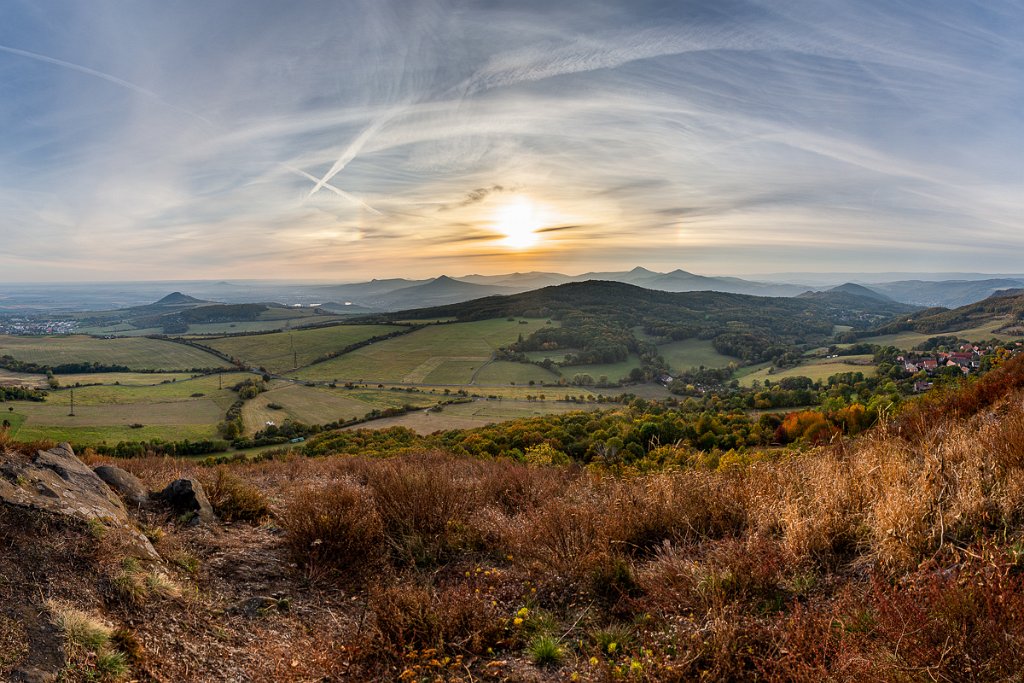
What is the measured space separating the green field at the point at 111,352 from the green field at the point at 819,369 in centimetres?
9219

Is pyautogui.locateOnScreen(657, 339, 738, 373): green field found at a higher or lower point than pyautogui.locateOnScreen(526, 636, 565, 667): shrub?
lower

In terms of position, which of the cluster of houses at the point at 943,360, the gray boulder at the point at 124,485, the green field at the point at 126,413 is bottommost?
the green field at the point at 126,413

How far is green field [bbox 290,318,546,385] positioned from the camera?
73312mm

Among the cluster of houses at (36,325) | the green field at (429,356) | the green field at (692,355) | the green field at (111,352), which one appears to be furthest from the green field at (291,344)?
the cluster of houses at (36,325)

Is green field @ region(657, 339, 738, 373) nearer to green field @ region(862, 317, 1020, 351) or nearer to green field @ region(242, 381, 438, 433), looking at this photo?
green field @ region(862, 317, 1020, 351)

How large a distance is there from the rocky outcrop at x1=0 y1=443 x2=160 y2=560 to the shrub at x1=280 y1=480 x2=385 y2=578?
147 centimetres

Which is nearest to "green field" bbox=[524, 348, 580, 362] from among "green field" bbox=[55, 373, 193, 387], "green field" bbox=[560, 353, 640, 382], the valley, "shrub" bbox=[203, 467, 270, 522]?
the valley

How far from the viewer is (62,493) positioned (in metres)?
5.01

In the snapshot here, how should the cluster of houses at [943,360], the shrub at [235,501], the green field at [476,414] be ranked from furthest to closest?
the green field at [476,414] < the cluster of houses at [943,360] < the shrub at [235,501]

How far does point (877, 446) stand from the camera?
548cm

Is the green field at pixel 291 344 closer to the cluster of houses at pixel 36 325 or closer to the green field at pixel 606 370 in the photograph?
the green field at pixel 606 370

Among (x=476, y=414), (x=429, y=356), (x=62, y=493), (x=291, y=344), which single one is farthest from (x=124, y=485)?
(x=291, y=344)

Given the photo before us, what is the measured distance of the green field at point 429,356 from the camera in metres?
73.3

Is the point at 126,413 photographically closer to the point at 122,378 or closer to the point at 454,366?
the point at 122,378
